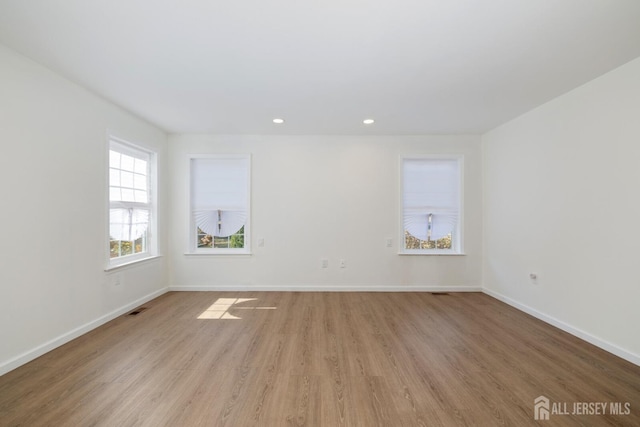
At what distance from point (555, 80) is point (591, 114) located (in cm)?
50

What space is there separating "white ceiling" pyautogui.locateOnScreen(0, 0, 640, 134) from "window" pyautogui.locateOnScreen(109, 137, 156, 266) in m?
0.68

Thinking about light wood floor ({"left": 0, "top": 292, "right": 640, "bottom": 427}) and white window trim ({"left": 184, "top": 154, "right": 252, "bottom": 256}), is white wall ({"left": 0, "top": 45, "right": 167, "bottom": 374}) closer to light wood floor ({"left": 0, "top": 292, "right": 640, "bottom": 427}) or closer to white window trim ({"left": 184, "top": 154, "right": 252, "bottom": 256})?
light wood floor ({"left": 0, "top": 292, "right": 640, "bottom": 427})

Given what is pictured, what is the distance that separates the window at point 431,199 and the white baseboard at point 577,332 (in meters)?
1.14

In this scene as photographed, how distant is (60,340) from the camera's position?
8.45 feet

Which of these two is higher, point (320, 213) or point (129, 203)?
point (129, 203)

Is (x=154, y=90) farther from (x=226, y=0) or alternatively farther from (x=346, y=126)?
(x=346, y=126)

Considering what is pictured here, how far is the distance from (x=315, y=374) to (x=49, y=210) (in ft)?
9.22

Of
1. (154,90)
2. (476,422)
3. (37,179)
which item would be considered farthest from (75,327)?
(476,422)

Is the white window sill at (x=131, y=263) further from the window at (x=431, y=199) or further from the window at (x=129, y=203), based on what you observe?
the window at (x=431, y=199)

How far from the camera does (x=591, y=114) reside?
2684 mm

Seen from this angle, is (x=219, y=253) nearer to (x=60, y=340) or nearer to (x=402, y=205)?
(x=60, y=340)

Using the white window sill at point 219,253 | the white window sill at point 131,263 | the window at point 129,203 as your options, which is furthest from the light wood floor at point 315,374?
the white window sill at point 219,253

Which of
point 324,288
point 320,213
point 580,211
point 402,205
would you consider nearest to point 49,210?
point 320,213

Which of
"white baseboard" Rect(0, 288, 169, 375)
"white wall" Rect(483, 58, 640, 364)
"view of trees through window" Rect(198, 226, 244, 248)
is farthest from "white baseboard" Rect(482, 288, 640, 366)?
"white baseboard" Rect(0, 288, 169, 375)
